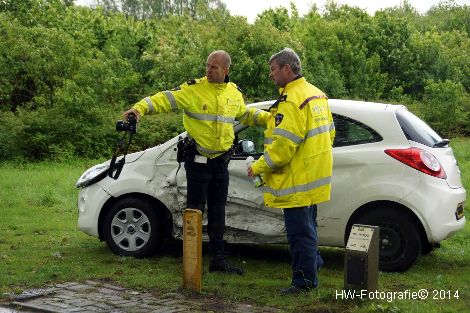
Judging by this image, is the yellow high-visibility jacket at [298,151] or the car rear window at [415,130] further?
the car rear window at [415,130]

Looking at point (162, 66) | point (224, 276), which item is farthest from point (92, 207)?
point (162, 66)

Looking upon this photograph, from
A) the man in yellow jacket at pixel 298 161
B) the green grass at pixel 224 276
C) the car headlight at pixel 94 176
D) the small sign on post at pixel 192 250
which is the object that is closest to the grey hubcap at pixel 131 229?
the green grass at pixel 224 276

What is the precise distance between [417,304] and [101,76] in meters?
18.2

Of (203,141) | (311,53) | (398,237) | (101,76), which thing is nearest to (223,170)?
(203,141)

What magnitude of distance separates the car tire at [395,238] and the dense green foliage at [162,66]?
44.5 ft

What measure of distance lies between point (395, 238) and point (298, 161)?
1.63 metres

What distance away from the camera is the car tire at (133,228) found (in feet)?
25.8

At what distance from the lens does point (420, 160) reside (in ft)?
23.6

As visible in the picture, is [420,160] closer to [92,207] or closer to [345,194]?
[345,194]

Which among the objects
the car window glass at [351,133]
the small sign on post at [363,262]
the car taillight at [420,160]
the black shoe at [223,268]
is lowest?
the black shoe at [223,268]

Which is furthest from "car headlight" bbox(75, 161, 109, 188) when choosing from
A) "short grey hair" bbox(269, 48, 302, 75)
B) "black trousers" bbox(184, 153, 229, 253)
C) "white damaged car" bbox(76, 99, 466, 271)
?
"short grey hair" bbox(269, 48, 302, 75)

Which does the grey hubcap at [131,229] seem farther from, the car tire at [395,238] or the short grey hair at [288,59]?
the short grey hair at [288,59]

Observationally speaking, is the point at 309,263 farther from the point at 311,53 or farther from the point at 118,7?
the point at 118,7

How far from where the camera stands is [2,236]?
9.38 m
